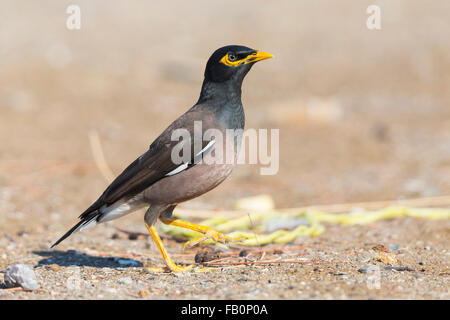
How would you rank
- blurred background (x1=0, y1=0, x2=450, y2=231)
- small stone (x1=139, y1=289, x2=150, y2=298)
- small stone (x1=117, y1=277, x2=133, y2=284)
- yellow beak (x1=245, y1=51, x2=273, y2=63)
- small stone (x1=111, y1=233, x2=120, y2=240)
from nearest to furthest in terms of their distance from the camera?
small stone (x1=139, y1=289, x2=150, y2=298) < small stone (x1=117, y1=277, x2=133, y2=284) < yellow beak (x1=245, y1=51, x2=273, y2=63) < small stone (x1=111, y1=233, x2=120, y2=240) < blurred background (x1=0, y1=0, x2=450, y2=231)

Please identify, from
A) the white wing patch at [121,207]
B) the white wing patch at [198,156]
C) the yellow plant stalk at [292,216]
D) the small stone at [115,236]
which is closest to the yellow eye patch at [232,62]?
the white wing patch at [198,156]

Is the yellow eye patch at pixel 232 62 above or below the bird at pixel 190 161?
above

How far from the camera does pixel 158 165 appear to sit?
5016mm

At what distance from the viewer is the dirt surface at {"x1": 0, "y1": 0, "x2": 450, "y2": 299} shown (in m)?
4.64

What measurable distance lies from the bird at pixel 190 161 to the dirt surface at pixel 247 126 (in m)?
0.47

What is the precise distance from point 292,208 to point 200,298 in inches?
158

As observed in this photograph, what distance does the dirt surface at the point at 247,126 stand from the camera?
4.64m

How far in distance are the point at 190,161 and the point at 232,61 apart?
95cm

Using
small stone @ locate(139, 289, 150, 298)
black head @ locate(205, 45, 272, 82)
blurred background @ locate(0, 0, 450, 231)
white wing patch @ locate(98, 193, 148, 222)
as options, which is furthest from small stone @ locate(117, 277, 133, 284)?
blurred background @ locate(0, 0, 450, 231)

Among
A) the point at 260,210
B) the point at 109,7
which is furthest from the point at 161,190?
the point at 109,7

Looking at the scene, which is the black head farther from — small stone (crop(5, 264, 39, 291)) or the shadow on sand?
small stone (crop(5, 264, 39, 291))

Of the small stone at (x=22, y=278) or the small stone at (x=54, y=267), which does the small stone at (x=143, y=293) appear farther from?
the small stone at (x=54, y=267)

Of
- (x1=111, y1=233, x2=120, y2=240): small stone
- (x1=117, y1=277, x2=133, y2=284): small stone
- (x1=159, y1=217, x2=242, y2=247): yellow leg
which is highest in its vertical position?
(x1=159, y1=217, x2=242, y2=247): yellow leg
